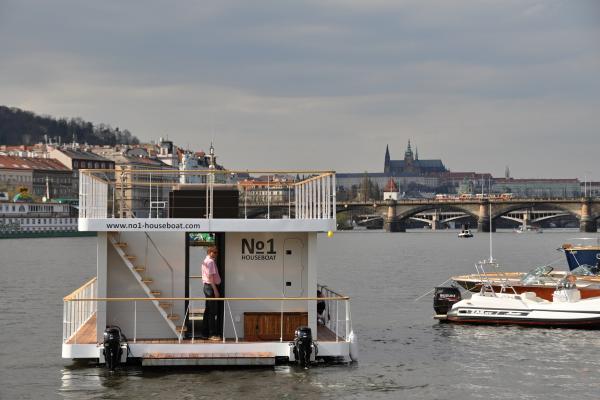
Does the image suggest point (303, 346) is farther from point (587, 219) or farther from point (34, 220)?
point (587, 219)

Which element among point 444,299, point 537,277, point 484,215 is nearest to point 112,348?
point 444,299

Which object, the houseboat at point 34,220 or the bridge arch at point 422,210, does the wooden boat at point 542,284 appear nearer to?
the houseboat at point 34,220

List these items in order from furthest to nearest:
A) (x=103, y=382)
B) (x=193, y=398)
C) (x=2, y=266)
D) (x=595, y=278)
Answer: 1. (x=2, y=266)
2. (x=595, y=278)
3. (x=103, y=382)
4. (x=193, y=398)

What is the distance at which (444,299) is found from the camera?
37.8 m

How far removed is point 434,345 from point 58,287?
30.7m

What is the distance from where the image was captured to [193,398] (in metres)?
21.3

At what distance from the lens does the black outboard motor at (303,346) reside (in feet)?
72.9

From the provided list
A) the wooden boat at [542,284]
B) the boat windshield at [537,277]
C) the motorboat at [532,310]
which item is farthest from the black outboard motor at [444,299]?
the boat windshield at [537,277]

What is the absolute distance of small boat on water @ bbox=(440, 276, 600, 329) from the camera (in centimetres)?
3472

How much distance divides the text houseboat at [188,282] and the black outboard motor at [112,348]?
3 centimetres

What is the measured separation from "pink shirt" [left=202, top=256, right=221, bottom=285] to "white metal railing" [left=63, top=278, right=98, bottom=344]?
2.71 m

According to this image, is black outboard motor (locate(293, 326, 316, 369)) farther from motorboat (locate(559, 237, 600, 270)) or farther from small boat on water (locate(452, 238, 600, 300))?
motorboat (locate(559, 237, 600, 270))

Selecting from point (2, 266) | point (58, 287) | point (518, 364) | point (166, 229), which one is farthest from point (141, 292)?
point (2, 266)

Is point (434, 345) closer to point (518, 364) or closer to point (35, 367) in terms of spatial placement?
point (518, 364)
